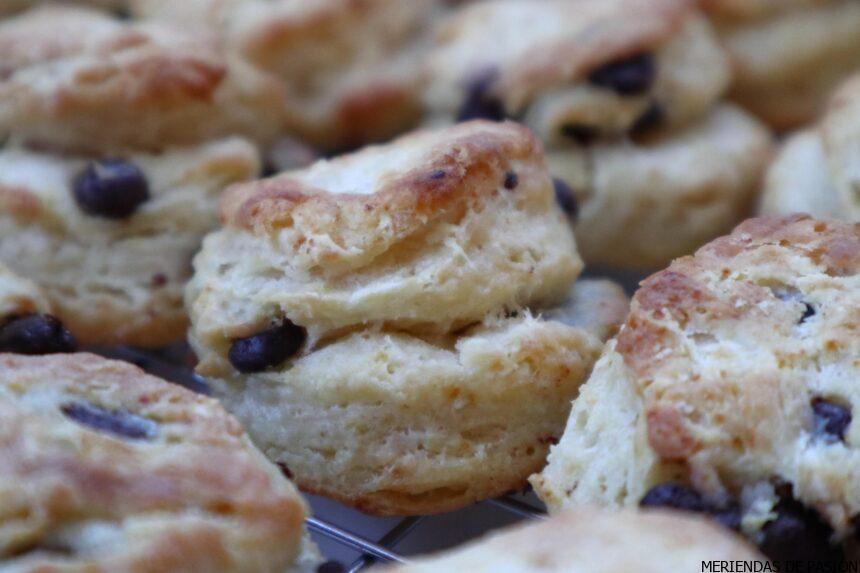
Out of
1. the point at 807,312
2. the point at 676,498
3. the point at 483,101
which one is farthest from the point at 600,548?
the point at 483,101

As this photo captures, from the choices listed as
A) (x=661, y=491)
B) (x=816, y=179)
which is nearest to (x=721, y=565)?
(x=661, y=491)

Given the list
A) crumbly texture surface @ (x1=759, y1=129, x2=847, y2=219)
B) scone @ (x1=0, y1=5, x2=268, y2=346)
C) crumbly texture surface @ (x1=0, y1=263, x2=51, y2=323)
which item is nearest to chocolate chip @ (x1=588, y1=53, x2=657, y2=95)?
crumbly texture surface @ (x1=759, y1=129, x2=847, y2=219)

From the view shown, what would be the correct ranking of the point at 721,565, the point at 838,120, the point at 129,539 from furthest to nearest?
1. the point at 838,120
2. the point at 129,539
3. the point at 721,565

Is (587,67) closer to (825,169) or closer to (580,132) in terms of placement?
(580,132)

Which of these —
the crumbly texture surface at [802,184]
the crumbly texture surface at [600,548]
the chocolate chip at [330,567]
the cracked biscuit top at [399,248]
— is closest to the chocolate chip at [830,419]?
the crumbly texture surface at [600,548]

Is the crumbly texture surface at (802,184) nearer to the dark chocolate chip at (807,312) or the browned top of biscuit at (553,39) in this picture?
the browned top of biscuit at (553,39)

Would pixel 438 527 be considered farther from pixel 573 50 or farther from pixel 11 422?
pixel 573 50

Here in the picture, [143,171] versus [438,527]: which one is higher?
[143,171]

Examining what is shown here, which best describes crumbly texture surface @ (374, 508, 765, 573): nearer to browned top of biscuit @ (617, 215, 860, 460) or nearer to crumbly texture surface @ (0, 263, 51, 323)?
browned top of biscuit @ (617, 215, 860, 460)

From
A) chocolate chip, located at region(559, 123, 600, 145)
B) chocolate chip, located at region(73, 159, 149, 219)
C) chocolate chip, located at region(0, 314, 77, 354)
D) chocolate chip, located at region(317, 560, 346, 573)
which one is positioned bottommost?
chocolate chip, located at region(317, 560, 346, 573)
